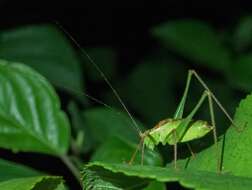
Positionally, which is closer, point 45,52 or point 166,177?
point 166,177

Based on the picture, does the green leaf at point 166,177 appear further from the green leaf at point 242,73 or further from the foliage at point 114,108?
the green leaf at point 242,73

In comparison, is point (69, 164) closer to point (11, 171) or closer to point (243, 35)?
point (11, 171)

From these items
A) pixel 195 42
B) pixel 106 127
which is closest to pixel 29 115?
pixel 106 127

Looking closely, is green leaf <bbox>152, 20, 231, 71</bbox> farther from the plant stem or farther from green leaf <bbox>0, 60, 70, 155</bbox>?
the plant stem

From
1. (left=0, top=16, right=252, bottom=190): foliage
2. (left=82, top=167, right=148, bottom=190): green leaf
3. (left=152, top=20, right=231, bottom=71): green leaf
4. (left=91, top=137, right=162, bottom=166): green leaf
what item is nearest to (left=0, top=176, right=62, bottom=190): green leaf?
(left=0, top=16, right=252, bottom=190): foliage

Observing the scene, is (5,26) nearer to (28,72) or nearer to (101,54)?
(101,54)
